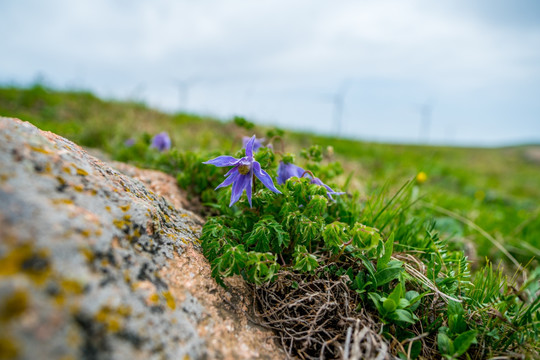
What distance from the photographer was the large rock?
0.86 m

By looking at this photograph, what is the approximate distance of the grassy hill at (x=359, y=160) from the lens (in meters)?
3.68

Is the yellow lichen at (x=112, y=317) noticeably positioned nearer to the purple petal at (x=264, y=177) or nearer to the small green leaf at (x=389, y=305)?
the purple petal at (x=264, y=177)

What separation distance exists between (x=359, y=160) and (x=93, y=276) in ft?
26.4

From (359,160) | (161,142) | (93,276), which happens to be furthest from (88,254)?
(359,160)

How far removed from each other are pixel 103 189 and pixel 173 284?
1.56ft

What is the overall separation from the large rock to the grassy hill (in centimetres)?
226

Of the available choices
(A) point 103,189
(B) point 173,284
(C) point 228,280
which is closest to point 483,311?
(C) point 228,280

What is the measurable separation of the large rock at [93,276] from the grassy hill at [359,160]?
89.2 inches

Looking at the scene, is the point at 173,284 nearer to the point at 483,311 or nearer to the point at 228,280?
the point at 228,280

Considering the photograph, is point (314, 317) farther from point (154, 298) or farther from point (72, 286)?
point (72, 286)

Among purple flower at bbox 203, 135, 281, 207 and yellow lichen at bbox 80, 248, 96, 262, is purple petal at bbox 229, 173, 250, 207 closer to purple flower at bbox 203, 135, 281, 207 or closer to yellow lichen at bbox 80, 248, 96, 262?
purple flower at bbox 203, 135, 281, 207

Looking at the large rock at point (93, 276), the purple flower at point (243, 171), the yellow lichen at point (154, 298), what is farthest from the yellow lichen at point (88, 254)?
the purple flower at point (243, 171)

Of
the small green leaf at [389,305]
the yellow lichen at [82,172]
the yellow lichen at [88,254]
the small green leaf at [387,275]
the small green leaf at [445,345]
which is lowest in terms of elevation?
the small green leaf at [445,345]

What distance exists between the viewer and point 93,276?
1020 mm
